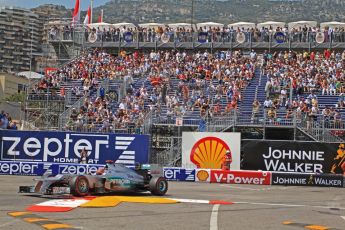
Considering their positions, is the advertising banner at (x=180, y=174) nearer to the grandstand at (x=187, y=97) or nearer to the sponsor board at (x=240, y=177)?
the sponsor board at (x=240, y=177)

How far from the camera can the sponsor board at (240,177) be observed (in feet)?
103

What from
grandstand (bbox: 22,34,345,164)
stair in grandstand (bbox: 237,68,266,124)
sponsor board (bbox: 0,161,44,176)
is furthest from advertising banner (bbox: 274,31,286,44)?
sponsor board (bbox: 0,161,44,176)

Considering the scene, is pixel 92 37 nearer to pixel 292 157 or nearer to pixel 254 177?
pixel 292 157

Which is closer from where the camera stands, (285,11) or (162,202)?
(162,202)

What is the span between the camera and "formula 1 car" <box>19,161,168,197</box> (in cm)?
1866

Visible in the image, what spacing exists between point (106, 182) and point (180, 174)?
1256cm

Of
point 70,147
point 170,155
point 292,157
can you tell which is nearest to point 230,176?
point 292,157

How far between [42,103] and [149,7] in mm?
153081

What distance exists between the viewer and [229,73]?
4353 cm

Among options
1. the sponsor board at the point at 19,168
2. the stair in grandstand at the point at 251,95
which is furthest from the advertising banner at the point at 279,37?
the sponsor board at the point at 19,168

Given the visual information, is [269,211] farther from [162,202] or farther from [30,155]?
[30,155]

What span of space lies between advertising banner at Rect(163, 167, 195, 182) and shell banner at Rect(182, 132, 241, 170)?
2582 mm

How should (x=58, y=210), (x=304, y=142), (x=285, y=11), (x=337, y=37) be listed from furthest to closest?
(x=285, y=11), (x=337, y=37), (x=304, y=142), (x=58, y=210)

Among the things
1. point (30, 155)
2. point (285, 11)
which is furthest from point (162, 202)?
point (285, 11)
